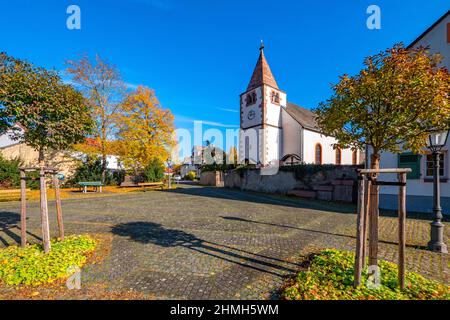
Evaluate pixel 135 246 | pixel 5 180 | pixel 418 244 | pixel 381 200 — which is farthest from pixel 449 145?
pixel 5 180

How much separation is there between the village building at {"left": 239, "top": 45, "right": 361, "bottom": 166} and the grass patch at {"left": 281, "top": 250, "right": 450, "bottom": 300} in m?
21.3

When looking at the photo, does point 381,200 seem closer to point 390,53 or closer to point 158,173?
point 390,53

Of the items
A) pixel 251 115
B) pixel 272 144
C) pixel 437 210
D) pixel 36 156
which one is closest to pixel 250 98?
pixel 251 115

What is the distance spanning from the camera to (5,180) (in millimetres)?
15836

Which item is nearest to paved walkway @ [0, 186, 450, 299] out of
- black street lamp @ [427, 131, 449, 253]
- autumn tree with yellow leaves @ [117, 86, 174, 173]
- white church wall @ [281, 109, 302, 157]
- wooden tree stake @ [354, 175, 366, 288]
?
black street lamp @ [427, 131, 449, 253]

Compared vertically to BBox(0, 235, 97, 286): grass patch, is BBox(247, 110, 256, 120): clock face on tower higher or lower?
higher

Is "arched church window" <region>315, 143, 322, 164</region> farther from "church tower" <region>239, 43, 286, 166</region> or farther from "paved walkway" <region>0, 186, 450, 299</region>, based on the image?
"paved walkway" <region>0, 186, 450, 299</region>

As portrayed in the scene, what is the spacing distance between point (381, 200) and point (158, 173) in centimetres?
2043

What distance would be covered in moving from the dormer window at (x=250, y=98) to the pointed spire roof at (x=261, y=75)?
78 centimetres

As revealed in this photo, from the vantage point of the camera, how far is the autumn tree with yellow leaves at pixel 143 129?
18.9 metres

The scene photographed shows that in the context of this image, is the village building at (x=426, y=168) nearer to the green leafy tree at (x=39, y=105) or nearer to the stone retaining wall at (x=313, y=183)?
the stone retaining wall at (x=313, y=183)

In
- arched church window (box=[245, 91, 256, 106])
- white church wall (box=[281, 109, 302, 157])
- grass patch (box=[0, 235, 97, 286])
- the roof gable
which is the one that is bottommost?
grass patch (box=[0, 235, 97, 286])

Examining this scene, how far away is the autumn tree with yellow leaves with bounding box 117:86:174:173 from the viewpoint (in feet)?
62.0

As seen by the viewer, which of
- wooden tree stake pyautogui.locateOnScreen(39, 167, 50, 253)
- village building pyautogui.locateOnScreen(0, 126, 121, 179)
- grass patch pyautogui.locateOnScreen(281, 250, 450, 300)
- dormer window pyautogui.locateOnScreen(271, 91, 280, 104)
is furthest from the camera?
dormer window pyautogui.locateOnScreen(271, 91, 280, 104)
